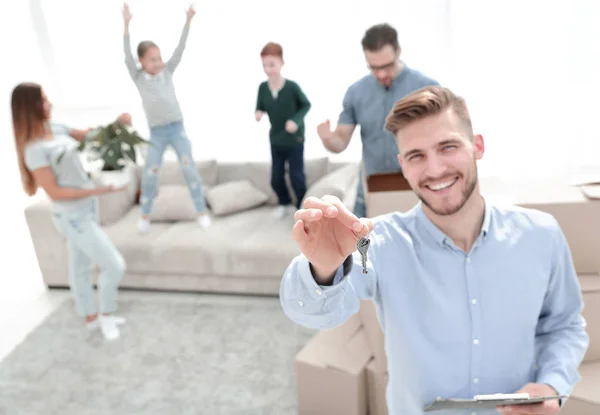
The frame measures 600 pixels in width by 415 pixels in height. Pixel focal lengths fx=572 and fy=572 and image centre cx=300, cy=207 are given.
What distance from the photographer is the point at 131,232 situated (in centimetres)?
402

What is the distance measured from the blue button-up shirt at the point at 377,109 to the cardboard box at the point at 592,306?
1.02 meters

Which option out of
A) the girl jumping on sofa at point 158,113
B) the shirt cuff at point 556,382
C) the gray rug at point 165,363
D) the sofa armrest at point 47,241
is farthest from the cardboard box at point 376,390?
the sofa armrest at point 47,241

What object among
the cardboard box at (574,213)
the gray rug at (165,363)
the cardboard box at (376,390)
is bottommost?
the gray rug at (165,363)

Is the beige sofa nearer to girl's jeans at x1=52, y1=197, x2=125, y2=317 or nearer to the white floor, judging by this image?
the white floor

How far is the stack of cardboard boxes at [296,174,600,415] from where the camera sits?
6.65 ft

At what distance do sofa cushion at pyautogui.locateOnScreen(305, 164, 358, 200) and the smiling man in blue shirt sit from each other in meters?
2.22

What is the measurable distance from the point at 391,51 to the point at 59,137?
187 centimetres

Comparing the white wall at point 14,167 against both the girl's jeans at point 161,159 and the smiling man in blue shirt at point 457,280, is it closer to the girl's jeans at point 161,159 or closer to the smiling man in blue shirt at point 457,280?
the girl's jeans at point 161,159

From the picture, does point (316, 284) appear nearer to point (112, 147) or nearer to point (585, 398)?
point (585, 398)

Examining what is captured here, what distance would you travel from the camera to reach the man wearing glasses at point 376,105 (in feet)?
8.64

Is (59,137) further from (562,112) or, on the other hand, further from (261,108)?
(562,112)

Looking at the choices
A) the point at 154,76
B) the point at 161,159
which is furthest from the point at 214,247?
the point at 154,76

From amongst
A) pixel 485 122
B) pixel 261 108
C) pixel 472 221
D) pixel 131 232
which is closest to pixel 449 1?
pixel 485 122

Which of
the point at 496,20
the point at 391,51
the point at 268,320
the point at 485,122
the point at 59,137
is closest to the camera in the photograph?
the point at 391,51
